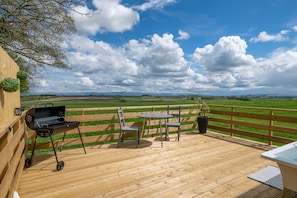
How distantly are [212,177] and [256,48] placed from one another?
690cm

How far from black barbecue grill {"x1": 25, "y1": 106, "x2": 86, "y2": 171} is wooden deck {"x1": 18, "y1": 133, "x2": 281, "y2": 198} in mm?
443

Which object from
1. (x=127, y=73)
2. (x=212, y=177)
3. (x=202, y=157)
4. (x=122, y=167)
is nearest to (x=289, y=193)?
(x=212, y=177)

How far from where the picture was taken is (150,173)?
3.04 m

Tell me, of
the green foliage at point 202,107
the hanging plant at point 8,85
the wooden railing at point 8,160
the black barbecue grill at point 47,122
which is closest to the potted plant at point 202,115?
the green foliage at point 202,107

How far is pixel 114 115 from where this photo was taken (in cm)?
487

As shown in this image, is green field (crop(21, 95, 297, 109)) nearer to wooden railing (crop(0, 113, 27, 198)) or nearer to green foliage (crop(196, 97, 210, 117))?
green foliage (crop(196, 97, 210, 117))

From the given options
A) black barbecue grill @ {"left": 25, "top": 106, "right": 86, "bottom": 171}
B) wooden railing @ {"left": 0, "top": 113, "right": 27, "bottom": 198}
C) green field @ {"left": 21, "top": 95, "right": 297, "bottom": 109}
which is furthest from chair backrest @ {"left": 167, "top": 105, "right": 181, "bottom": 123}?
wooden railing @ {"left": 0, "top": 113, "right": 27, "bottom": 198}

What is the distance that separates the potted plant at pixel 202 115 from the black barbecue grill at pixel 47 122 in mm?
3936

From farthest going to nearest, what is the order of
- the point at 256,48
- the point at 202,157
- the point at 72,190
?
the point at 256,48 → the point at 202,157 → the point at 72,190

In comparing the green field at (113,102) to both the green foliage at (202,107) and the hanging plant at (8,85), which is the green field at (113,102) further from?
the hanging plant at (8,85)

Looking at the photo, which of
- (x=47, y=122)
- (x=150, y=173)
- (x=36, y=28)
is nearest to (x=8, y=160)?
(x=47, y=122)

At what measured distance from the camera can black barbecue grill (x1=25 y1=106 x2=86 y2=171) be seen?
3186 mm

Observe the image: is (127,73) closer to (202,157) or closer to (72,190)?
(202,157)

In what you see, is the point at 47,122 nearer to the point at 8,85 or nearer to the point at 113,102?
the point at 8,85
